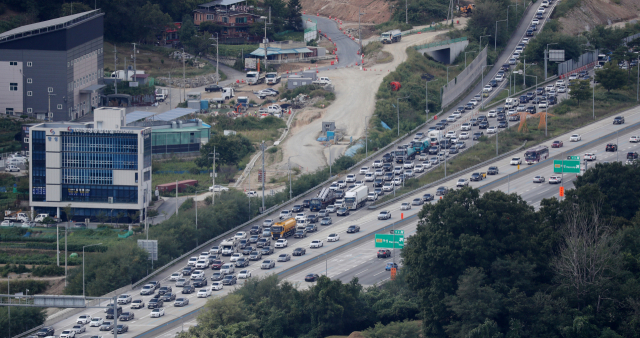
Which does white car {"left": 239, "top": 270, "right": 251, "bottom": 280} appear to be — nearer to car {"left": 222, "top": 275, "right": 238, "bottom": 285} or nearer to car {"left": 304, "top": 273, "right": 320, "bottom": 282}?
car {"left": 222, "top": 275, "right": 238, "bottom": 285}

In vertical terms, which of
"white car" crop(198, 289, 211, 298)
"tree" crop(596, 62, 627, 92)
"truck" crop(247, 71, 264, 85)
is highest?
"tree" crop(596, 62, 627, 92)

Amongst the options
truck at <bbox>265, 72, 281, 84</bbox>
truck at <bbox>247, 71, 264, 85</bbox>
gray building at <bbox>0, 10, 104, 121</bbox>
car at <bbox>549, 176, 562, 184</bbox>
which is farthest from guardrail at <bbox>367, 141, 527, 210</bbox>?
gray building at <bbox>0, 10, 104, 121</bbox>

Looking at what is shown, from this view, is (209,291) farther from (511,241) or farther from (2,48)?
(2,48)

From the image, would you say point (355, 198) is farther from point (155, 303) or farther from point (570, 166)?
point (155, 303)

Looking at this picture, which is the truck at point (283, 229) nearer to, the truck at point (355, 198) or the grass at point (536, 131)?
the truck at point (355, 198)

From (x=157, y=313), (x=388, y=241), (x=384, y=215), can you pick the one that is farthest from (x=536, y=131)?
(x=157, y=313)

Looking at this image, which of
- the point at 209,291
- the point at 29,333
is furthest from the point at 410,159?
the point at 29,333

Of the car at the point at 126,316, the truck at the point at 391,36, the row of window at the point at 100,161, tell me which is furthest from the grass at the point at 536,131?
the truck at the point at 391,36
